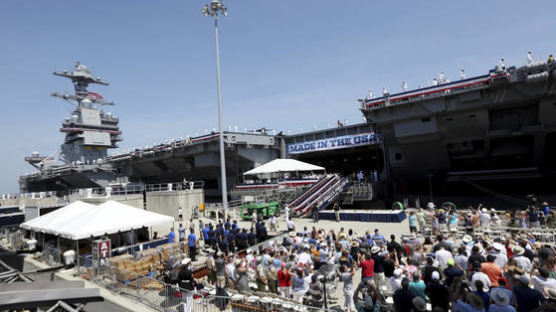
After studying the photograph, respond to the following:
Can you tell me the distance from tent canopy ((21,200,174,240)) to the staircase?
10.7 m

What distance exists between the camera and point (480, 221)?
14.0 m

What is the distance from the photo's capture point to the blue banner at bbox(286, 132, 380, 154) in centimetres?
3038

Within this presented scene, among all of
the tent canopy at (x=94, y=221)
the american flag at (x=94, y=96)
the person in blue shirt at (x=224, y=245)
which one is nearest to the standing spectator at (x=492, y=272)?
the person in blue shirt at (x=224, y=245)

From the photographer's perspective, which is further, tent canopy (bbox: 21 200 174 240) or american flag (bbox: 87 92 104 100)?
american flag (bbox: 87 92 104 100)

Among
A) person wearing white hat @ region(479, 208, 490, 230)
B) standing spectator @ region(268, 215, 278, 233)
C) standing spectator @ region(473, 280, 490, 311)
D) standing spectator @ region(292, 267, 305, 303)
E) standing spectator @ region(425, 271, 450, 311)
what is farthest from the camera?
standing spectator @ region(268, 215, 278, 233)

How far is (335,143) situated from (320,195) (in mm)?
10302

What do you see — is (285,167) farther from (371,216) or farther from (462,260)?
(462,260)

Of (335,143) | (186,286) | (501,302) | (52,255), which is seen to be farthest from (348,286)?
(335,143)

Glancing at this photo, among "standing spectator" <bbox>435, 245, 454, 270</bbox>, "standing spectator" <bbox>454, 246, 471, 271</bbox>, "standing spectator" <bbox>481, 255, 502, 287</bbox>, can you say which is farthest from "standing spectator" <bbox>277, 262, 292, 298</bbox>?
"standing spectator" <bbox>481, 255, 502, 287</bbox>

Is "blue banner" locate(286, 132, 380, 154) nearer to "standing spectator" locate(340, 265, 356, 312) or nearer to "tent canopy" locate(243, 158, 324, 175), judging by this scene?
"tent canopy" locate(243, 158, 324, 175)

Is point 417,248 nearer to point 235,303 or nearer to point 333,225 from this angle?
point 235,303

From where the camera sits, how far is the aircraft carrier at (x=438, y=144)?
21.0 m

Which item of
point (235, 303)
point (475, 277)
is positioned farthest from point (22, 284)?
point (475, 277)

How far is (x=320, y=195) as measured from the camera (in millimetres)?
23875
